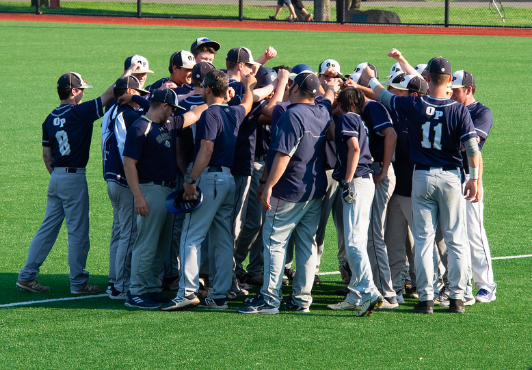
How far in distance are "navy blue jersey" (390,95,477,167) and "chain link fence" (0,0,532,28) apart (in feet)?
75.4

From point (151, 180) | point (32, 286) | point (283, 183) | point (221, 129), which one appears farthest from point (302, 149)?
point (32, 286)

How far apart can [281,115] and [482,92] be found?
12.3 m

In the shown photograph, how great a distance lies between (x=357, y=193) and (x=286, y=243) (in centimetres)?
73

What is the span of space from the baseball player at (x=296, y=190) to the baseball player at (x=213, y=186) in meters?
0.35

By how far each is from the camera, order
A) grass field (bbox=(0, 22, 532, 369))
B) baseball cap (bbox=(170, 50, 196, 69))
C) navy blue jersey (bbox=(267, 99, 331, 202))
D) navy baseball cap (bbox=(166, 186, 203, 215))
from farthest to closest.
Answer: baseball cap (bbox=(170, 50, 196, 69)) → navy baseball cap (bbox=(166, 186, 203, 215)) → navy blue jersey (bbox=(267, 99, 331, 202)) → grass field (bbox=(0, 22, 532, 369))

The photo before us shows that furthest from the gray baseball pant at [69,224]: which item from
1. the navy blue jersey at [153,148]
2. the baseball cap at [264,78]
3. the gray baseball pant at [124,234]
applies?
the baseball cap at [264,78]

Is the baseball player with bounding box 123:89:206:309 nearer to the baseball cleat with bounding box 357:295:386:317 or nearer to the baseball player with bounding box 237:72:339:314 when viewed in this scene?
the baseball player with bounding box 237:72:339:314

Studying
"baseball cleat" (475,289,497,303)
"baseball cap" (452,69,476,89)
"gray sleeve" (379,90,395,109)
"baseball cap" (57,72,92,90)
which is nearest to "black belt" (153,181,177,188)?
"baseball cap" (57,72,92,90)

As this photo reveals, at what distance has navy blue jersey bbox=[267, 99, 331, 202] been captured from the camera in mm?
5871

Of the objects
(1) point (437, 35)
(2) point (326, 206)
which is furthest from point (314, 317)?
(1) point (437, 35)

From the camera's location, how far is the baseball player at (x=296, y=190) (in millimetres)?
5898

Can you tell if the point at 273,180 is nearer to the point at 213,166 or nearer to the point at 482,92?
the point at 213,166

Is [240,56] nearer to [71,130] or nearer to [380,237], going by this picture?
[71,130]

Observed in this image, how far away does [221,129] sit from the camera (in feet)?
20.1
